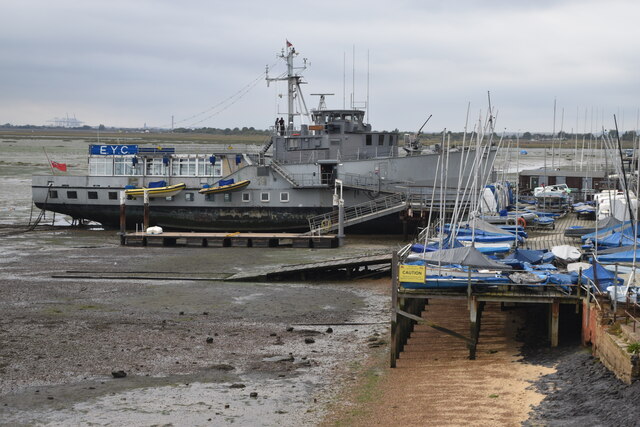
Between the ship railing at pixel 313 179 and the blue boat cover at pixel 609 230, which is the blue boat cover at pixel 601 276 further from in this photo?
the ship railing at pixel 313 179

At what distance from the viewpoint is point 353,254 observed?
46688 millimetres

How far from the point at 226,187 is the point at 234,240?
750 cm

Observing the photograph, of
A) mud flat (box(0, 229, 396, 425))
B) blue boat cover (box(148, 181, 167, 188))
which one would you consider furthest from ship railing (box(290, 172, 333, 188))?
mud flat (box(0, 229, 396, 425))

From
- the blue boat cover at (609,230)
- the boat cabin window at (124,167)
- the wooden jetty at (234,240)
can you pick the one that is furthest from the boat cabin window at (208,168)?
the blue boat cover at (609,230)

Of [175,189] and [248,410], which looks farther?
[175,189]

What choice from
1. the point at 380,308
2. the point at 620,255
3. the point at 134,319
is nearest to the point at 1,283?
the point at 134,319

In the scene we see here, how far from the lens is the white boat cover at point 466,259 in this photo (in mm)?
26891

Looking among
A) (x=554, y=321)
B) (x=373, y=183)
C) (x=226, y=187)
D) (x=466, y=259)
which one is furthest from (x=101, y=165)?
(x=554, y=321)

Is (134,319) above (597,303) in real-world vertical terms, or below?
below

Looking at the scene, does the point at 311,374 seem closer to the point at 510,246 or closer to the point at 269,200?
the point at 510,246

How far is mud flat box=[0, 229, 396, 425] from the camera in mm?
21531

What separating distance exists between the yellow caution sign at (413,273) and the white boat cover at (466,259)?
1526 mm

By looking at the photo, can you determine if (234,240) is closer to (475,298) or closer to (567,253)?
(567,253)

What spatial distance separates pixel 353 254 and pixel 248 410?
25.8 metres
